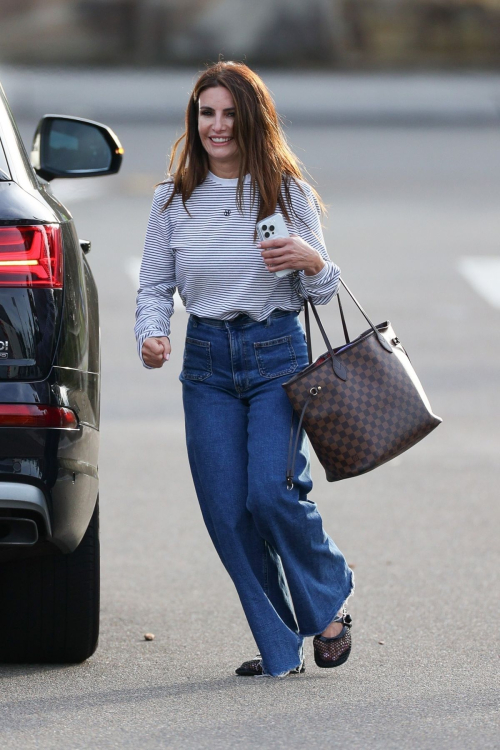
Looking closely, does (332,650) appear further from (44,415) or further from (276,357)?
(44,415)

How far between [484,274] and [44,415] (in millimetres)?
9593

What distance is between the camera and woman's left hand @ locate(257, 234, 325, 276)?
12.6ft

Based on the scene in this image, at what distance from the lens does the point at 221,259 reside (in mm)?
3992

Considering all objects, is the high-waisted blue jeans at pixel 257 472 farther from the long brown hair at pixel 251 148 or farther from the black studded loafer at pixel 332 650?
the long brown hair at pixel 251 148

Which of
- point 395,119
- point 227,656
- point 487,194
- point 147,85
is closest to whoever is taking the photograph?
point 227,656

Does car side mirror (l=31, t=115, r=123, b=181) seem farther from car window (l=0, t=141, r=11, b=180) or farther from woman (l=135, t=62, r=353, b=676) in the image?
car window (l=0, t=141, r=11, b=180)

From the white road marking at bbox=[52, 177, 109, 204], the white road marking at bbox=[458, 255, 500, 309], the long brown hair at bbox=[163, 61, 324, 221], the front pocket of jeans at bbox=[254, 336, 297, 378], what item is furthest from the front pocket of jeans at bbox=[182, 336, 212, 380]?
the white road marking at bbox=[52, 177, 109, 204]

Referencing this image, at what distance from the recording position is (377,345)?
3967 millimetres

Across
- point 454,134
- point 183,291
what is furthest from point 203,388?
point 454,134

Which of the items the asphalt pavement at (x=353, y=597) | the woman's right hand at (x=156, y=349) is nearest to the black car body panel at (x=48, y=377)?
the woman's right hand at (x=156, y=349)

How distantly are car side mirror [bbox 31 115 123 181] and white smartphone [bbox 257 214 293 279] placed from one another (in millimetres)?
1022

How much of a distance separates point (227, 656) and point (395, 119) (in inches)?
992

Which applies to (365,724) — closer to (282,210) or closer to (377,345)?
(377,345)

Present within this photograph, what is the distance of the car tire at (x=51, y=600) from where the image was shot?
4098 millimetres
